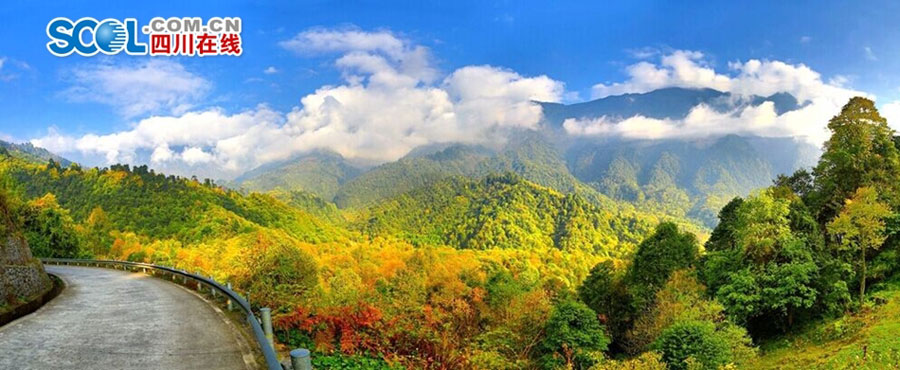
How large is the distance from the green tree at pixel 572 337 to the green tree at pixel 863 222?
14.2 metres

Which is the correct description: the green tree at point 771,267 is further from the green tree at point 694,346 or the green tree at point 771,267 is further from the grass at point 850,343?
the green tree at point 694,346

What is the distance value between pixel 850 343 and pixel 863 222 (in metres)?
7.09

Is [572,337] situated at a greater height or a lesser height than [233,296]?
lesser

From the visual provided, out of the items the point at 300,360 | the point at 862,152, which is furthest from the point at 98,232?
the point at 862,152

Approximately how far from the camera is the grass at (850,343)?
18.1 m

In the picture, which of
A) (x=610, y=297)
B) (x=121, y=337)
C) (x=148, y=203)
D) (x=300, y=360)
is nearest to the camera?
(x=300, y=360)

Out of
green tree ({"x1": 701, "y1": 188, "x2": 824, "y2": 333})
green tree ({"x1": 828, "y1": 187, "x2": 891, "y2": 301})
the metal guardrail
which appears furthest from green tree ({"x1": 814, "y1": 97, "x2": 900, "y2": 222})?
the metal guardrail

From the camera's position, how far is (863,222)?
23797 mm

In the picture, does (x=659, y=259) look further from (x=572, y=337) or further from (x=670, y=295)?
(x=572, y=337)

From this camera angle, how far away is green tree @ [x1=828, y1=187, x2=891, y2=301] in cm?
2362

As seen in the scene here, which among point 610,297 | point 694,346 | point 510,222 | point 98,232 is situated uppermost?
point 98,232

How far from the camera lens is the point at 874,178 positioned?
89.8 feet

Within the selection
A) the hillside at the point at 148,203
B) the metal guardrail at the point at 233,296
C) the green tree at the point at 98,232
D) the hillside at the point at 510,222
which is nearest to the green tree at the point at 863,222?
the metal guardrail at the point at 233,296

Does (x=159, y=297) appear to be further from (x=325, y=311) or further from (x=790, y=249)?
(x=790, y=249)
